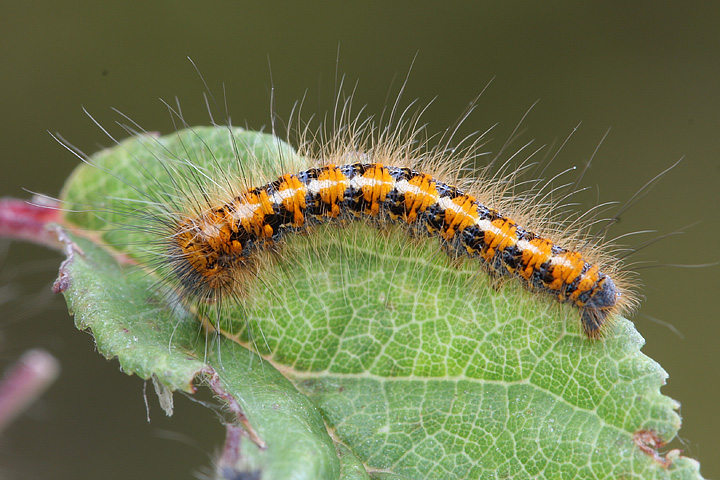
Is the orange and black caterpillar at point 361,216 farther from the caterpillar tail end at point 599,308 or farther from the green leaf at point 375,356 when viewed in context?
the green leaf at point 375,356

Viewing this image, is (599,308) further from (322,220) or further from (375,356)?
(322,220)

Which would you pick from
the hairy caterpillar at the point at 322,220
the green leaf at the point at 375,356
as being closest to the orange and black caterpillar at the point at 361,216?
the hairy caterpillar at the point at 322,220

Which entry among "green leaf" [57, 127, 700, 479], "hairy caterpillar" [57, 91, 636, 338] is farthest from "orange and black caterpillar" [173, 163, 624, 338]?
"green leaf" [57, 127, 700, 479]

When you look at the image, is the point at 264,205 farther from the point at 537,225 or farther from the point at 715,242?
the point at 715,242

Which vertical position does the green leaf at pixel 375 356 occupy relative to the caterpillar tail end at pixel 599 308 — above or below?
below

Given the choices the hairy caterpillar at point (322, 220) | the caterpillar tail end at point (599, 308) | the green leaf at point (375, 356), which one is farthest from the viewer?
the hairy caterpillar at point (322, 220)
